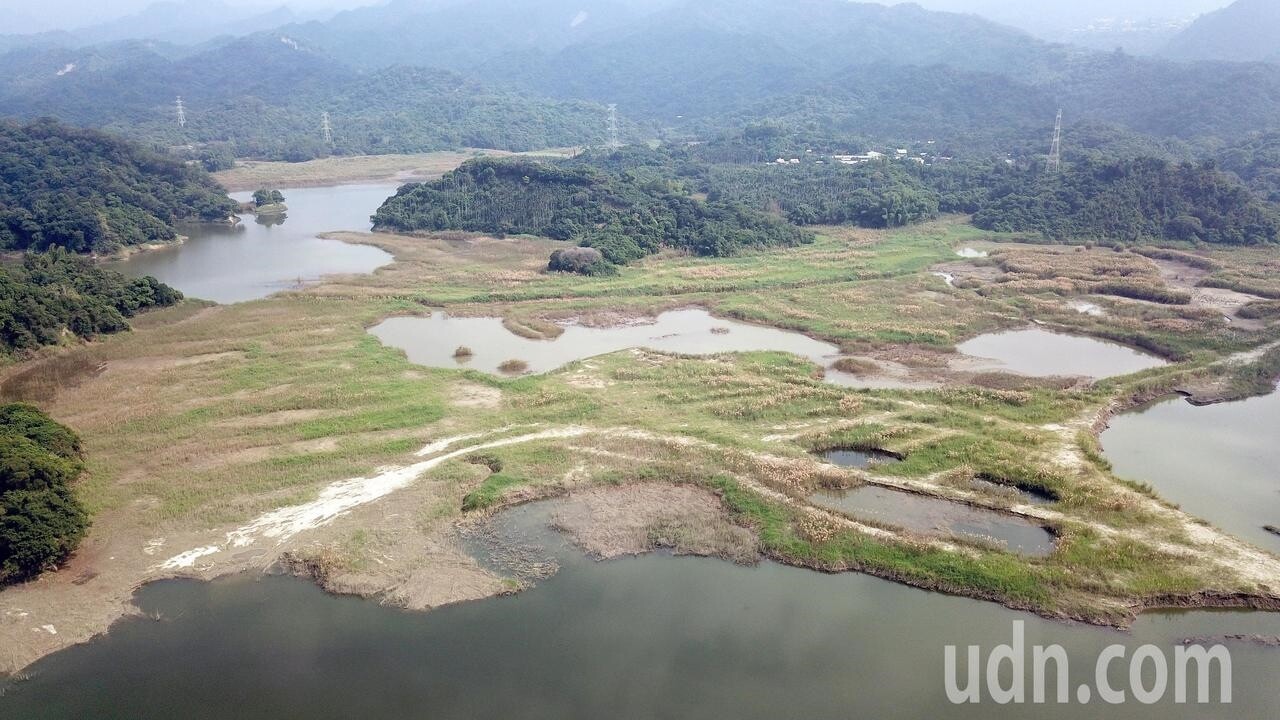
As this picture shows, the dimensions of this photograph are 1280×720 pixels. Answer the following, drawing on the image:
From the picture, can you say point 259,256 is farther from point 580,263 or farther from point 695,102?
point 695,102

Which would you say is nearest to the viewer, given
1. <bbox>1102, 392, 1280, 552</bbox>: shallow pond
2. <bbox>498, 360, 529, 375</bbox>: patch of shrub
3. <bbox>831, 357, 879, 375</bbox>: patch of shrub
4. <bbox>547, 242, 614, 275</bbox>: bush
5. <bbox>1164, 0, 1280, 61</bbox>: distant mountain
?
<bbox>1102, 392, 1280, 552</bbox>: shallow pond

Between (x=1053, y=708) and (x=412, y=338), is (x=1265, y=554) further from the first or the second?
(x=412, y=338)

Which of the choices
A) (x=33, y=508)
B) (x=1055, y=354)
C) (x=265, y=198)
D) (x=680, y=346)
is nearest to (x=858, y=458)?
(x=680, y=346)

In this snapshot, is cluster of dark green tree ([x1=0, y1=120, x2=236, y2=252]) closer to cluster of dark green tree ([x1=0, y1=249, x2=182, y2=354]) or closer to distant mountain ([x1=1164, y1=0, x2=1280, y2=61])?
cluster of dark green tree ([x1=0, y1=249, x2=182, y2=354])

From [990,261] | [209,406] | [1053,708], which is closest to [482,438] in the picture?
[209,406]

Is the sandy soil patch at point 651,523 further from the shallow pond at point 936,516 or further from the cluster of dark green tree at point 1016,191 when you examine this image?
the cluster of dark green tree at point 1016,191

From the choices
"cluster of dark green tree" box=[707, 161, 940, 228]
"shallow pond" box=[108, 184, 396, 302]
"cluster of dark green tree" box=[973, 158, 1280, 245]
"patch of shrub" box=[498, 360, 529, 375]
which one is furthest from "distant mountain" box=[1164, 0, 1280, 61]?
"patch of shrub" box=[498, 360, 529, 375]
